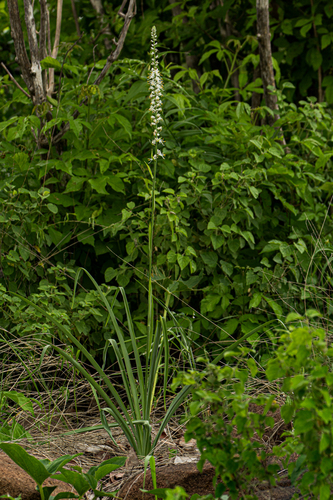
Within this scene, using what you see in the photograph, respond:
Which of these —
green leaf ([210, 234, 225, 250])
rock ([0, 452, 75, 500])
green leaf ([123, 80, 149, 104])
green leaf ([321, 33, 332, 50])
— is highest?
green leaf ([321, 33, 332, 50])

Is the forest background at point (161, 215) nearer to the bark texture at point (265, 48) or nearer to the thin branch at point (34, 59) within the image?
the thin branch at point (34, 59)

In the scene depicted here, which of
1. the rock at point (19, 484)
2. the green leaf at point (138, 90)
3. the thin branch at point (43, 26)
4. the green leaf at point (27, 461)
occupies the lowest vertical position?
the rock at point (19, 484)

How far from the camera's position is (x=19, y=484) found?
1.65 m

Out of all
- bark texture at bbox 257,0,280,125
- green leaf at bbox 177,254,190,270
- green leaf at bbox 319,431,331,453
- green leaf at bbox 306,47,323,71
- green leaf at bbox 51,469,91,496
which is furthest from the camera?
green leaf at bbox 306,47,323,71

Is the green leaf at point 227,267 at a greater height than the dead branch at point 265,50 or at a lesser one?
lesser

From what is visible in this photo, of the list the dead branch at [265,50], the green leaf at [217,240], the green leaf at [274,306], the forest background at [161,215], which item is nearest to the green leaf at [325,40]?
the dead branch at [265,50]

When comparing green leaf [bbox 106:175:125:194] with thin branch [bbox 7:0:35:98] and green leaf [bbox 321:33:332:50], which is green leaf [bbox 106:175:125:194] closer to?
→ thin branch [bbox 7:0:35:98]

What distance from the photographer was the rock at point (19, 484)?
1.63m

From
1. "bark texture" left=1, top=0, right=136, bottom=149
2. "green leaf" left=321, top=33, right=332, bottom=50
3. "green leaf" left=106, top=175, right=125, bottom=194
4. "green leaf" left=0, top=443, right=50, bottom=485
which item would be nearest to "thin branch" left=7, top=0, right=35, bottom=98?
"bark texture" left=1, top=0, right=136, bottom=149

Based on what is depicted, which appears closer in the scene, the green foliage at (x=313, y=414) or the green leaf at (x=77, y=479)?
the green foliage at (x=313, y=414)

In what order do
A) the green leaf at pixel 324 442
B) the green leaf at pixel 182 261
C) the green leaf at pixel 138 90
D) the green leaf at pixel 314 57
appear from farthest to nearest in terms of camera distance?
1. the green leaf at pixel 314 57
2. the green leaf at pixel 138 90
3. the green leaf at pixel 182 261
4. the green leaf at pixel 324 442

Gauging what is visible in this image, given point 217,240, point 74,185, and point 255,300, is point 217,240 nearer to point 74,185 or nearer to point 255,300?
point 255,300

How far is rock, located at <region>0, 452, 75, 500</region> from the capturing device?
1.63 m

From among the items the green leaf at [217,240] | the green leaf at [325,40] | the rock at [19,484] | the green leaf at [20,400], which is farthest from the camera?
the green leaf at [325,40]
